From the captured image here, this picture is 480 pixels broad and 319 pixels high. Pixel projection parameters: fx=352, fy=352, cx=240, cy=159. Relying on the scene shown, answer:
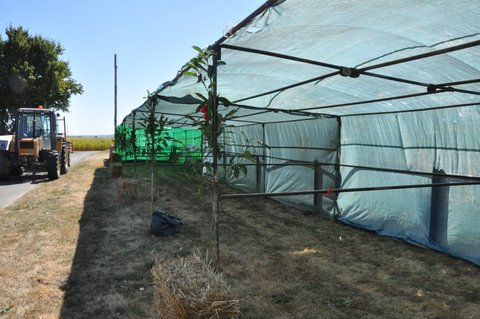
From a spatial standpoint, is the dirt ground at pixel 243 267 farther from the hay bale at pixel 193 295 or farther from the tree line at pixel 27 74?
the tree line at pixel 27 74

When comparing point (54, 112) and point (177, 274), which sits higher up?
point (54, 112)

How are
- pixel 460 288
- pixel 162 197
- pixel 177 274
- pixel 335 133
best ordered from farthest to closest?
1. pixel 162 197
2. pixel 335 133
3. pixel 460 288
4. pixel 177 274

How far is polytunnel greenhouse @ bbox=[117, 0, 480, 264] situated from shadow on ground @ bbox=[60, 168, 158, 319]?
5.54ft

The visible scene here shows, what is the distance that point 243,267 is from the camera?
484 cm

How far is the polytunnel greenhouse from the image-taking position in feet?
9.93

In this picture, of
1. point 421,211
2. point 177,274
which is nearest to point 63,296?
point 177,274

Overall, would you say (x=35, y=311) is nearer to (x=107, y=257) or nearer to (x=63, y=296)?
(x=63, y=296)

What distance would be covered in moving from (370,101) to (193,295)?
3.83 metres

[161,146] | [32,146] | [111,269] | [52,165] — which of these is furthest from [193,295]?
[161,146]

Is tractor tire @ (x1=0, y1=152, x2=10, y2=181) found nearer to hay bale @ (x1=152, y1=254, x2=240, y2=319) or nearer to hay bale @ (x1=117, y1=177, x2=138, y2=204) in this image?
hay bale @ (x1=117, y1=177, x2=138, y2=204)

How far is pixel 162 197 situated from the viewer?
33.7 ft

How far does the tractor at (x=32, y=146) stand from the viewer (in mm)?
12867

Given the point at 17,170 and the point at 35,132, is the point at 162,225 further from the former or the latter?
the point at 17,170

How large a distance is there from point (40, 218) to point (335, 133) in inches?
258
